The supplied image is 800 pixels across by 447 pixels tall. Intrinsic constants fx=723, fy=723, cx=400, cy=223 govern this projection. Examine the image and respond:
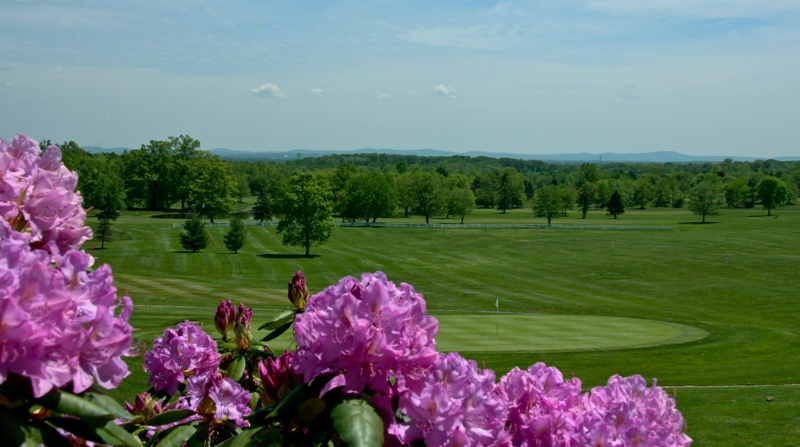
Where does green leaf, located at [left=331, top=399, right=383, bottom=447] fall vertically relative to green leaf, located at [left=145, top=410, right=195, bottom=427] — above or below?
above

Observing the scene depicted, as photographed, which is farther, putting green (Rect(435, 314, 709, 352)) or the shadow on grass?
the shadow on grass

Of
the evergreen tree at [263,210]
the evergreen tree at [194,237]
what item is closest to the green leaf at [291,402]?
the evergreen tree at [194,237]

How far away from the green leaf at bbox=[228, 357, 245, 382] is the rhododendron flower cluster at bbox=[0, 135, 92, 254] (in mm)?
1192

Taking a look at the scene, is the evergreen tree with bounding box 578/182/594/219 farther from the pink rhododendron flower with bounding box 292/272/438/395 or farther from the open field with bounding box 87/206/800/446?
the pink rhododendron flower with bounding box 292/272/438/395

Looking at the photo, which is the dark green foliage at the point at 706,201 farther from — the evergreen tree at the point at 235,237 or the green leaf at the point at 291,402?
the green leaf at the point at 291,402

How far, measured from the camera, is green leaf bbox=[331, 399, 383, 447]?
5.42ft

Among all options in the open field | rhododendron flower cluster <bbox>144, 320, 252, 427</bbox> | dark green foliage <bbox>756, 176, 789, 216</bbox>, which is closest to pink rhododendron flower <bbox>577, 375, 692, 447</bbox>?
rhododendron flower cluster <bbox>144, 320, 252, 427</bbox>

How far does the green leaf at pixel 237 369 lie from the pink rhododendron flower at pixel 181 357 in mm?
173

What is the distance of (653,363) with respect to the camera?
1828 cm

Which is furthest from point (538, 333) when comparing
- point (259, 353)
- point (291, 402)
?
point (291, 402)

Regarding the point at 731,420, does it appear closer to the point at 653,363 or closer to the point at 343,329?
the point at 653,363

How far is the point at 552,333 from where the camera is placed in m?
22.4

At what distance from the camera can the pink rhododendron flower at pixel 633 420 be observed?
2.07 meters

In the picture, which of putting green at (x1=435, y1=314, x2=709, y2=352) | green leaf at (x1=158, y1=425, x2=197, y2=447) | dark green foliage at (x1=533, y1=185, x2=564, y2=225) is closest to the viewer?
green leaf at (x1=158, y1=425, x2=197, y2=447)
